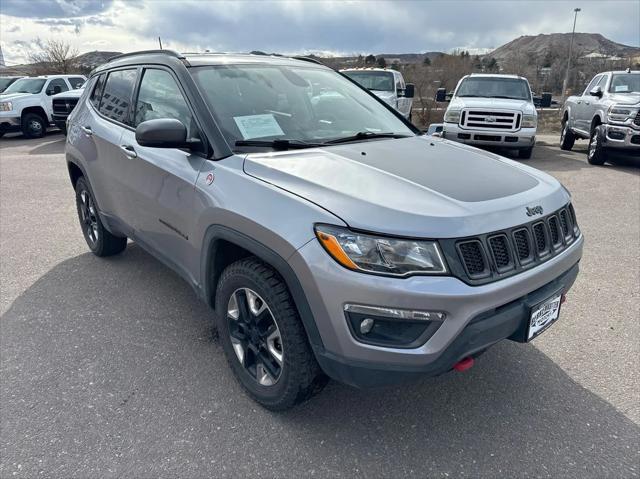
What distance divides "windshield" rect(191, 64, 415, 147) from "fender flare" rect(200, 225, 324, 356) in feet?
1.78

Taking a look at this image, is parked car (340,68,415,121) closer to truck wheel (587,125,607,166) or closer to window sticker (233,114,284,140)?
truck wheel (587,125,607,166)

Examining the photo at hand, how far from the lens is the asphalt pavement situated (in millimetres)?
2234

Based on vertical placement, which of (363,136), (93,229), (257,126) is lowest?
(93,229)

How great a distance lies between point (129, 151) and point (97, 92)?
53.9 inches

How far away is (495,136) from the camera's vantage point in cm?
991

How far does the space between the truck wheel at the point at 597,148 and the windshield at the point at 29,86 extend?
52.9ft

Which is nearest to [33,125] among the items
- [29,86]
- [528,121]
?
[29,86]

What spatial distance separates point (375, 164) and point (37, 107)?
54.3 ft

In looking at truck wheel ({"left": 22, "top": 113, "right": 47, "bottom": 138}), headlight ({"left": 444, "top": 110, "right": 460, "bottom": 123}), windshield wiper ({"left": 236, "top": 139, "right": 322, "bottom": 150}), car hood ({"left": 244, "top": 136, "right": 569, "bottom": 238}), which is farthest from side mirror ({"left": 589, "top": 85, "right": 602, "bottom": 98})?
truck wheel ({"left": 22, "top": 113, "right": 47, "bottom": 138})

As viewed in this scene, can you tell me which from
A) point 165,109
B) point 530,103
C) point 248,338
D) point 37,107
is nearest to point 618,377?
point 248,338

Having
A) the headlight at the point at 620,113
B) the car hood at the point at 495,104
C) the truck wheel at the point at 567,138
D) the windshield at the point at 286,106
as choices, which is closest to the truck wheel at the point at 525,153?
the car hood at the point at 495,104

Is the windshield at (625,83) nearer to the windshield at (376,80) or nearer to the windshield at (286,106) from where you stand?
the windshield at (376,80)

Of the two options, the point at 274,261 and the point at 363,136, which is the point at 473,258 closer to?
the point at 274,261

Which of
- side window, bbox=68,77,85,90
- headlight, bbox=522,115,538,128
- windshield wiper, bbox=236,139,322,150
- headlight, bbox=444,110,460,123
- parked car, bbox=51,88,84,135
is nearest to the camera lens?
windshield wiper, bbox=236,139,322,150
